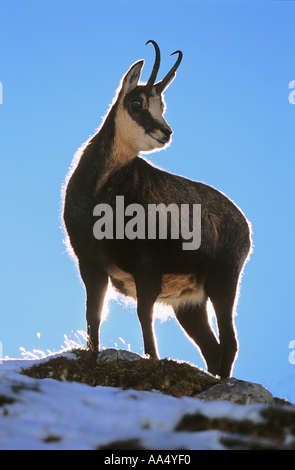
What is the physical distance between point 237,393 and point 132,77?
15.5 ft

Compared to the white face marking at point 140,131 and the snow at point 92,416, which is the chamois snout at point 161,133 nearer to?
the white face marking at point 140,131

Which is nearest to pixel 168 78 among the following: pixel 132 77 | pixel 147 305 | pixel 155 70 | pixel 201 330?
pixel 155 70

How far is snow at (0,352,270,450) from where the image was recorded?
10.9ft

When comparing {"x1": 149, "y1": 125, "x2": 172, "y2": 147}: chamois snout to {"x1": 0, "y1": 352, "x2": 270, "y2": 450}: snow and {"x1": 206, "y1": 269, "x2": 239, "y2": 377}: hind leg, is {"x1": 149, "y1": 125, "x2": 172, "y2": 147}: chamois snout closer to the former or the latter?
{"x1": 206, "y1": 269, "x2": 239, "y2": 377}: hind leg

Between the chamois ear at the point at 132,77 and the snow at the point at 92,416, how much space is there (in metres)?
4.55

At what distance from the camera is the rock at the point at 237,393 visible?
5426 mm

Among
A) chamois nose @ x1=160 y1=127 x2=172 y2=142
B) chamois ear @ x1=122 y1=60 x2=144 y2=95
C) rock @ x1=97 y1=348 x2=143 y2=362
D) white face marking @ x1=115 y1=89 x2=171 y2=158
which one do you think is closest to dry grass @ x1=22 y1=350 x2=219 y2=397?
rock @ x1=97 y1=348 x2=143 y2=362

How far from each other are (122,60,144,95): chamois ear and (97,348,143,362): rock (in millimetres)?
3810

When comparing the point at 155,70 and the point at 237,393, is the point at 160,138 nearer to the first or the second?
the point at 155,70

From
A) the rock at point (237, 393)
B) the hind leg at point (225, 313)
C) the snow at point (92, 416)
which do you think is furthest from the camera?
the hind leg at point (225, 313)

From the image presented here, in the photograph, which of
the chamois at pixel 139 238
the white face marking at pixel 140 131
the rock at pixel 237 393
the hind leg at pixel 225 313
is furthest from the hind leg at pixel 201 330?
the white face marking at pixel 140 131

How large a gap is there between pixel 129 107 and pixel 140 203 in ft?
4.76
